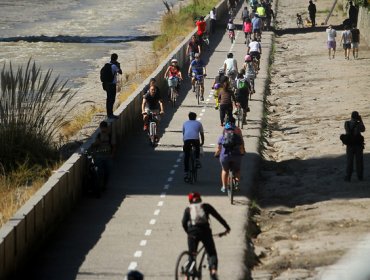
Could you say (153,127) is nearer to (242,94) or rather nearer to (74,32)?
(242,94)

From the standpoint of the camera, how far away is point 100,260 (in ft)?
55.7

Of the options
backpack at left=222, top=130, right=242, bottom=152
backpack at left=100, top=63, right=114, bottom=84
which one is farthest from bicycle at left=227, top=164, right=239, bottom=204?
backpack at left=100, top=63, right=114, bottom=84

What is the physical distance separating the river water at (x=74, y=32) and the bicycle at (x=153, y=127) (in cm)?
2022

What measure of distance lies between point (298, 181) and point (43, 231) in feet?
23.4

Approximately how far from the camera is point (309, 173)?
2447 centimetres

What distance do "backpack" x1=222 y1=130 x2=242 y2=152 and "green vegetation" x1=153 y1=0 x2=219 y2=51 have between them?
30325 mm

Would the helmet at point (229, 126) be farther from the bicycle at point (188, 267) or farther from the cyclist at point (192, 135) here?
the bicycle at point (188, 267)

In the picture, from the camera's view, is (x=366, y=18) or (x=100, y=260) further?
(x=366, y=18)

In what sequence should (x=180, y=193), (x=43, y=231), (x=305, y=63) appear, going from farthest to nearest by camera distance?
(x=305, y=63)
(x=180, y=193)
(x=43, y=231)

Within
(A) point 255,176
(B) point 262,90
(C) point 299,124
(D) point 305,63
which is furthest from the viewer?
(D) point 305,63

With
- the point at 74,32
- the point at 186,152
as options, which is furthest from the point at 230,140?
the point at 74,32

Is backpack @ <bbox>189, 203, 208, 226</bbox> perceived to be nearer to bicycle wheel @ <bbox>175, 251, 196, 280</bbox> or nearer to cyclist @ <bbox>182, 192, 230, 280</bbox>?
cyclist @ <bbox>182, 192, 230, 280</bbox>

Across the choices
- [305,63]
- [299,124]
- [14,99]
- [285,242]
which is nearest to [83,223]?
[285,242]

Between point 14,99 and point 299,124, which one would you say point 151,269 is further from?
point 299,124
